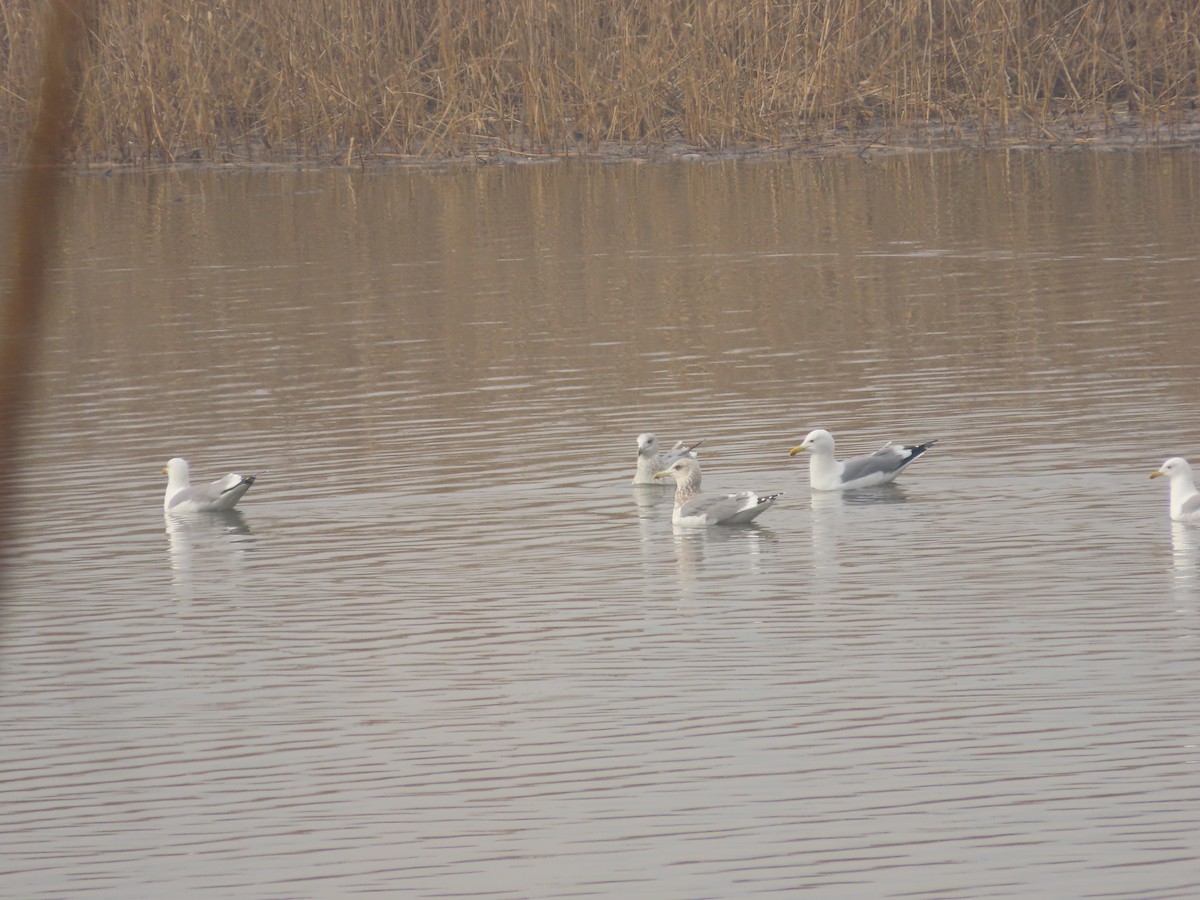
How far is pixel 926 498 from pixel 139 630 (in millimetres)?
4218

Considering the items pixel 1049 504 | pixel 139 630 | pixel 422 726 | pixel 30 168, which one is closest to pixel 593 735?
pixel 422 726

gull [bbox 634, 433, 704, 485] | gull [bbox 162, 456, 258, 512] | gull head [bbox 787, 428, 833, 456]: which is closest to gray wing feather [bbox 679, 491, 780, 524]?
gull head [bbox 787, 428, 833, 456]

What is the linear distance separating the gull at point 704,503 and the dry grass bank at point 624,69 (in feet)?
59.3

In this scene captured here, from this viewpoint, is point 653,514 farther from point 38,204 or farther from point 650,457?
point 38,204

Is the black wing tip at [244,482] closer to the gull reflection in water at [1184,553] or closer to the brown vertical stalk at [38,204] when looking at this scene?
the gull reflection in water at [1184,553]

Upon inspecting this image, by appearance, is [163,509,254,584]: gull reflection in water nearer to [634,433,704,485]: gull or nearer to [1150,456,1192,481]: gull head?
[634,433,704,485]: gull

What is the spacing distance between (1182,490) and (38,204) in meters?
8.88

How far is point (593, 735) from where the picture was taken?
6492mm

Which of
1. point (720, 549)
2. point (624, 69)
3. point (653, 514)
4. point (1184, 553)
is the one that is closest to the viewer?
point (1184, 553)

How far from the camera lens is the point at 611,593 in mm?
8711

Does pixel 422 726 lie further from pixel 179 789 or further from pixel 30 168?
pixel 30 168

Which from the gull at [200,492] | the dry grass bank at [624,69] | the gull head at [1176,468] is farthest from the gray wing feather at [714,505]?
the dry grass bank at [624,69]

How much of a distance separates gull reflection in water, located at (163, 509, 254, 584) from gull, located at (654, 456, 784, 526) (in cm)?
225

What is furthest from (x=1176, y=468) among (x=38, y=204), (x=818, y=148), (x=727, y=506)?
(x=818, y=148)
